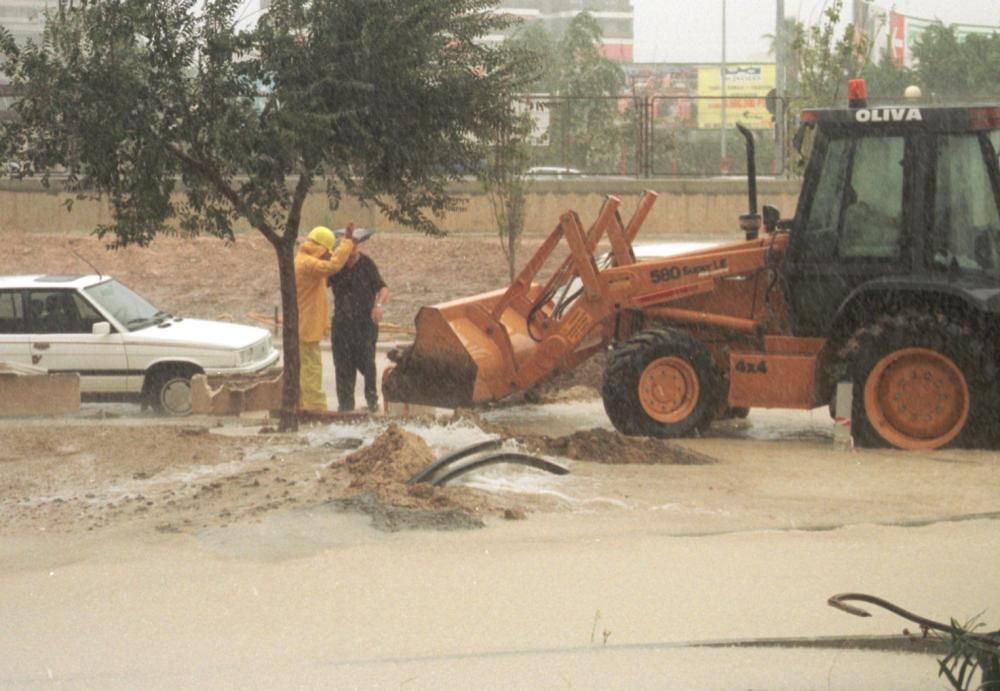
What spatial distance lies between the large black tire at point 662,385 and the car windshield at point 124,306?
5.45 meters

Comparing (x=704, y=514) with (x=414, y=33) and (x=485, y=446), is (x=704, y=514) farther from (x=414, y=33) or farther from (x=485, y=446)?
(x=414, y=33)

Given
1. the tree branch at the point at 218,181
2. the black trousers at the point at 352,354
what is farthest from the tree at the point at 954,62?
the tree branch at the point at 218,181

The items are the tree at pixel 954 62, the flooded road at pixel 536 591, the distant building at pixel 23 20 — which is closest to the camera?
the flooded road at pixel 536 591

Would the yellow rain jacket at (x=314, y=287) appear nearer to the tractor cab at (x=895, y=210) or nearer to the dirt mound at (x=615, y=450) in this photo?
the dirt mound at (x=615, y=450)

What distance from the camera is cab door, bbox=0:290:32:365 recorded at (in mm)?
16391

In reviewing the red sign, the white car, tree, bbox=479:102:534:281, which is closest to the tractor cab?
the white car

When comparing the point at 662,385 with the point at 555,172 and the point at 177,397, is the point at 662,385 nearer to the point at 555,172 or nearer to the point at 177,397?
the point at 177,397

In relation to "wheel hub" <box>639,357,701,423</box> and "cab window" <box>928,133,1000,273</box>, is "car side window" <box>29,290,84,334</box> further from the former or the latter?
"cab window" <box>928,133,1000,273</box>

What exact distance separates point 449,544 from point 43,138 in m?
4.95

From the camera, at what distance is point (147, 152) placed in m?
11.8

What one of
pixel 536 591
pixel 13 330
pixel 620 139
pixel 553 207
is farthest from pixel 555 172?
pixel 536 591

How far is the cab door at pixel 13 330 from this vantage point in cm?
1639

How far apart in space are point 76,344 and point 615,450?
6699mm

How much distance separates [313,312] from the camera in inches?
Result: 612
